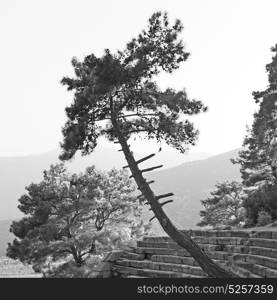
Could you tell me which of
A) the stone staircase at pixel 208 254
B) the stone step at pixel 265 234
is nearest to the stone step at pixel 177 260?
the stone staircase at pixel 208 254

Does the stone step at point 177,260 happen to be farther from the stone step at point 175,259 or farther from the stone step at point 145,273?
the stone step at point 145,273

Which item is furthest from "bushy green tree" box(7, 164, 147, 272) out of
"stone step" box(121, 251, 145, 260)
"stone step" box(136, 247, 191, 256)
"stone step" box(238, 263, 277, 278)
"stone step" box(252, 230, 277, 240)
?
"stone step" box(238, 263, 277, 278)

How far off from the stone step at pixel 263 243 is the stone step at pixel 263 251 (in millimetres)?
284

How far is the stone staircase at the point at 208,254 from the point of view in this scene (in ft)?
55.8

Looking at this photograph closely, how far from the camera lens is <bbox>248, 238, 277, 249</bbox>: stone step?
17406 mm

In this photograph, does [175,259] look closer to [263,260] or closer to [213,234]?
[213,234]

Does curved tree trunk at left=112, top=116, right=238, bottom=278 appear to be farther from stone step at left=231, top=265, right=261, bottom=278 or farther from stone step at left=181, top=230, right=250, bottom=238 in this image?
stone step at left=181, top=230, right=250, bottom=238

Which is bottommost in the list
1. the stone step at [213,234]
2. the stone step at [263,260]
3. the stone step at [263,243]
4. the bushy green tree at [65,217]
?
the stone step at [263,260]

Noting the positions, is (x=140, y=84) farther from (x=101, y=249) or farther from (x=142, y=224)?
(x=142, y=224)

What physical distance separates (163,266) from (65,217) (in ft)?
54.0

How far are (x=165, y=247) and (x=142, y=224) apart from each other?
68.3 ft

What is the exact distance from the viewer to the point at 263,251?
685 inches

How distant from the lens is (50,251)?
34.6 m
